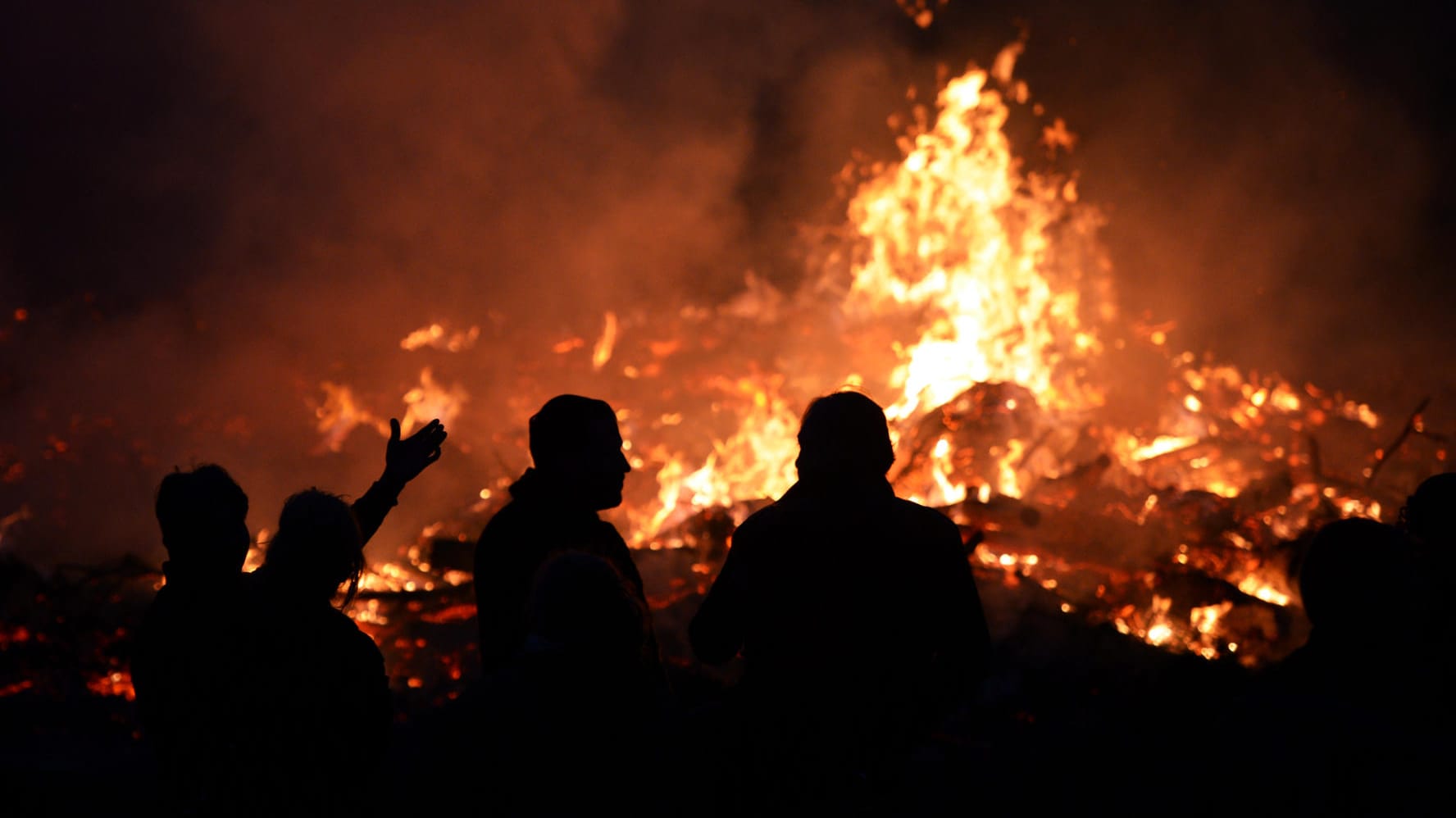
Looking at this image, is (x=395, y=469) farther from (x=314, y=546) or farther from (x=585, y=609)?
(x=585, y=609)

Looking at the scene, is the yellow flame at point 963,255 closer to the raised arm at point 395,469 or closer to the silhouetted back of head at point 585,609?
the raised arm at point 395,469

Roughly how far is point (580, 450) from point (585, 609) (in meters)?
0.81

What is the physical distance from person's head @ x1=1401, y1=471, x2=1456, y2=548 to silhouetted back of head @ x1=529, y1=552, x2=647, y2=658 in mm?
2360

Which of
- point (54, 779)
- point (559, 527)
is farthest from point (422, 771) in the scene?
point (54, 779)

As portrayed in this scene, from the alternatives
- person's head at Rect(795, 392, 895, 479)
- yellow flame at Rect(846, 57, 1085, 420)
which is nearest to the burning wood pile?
yellow flame at Rect(846, 57, 1085, 420)

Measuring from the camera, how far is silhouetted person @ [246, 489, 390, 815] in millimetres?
1947

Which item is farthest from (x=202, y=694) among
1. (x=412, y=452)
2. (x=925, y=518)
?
(x=925, y=518)

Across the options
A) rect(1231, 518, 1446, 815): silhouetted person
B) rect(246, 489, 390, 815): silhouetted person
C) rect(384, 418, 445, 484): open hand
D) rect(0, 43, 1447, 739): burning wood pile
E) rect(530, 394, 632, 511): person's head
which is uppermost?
rect(0, 43, 1447, 739): burning wood pile

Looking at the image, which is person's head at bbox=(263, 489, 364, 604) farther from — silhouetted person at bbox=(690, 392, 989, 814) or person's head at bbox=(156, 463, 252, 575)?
silhouetted person at bbox=(690, 392, 989, 814)

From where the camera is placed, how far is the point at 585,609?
178 centimetres

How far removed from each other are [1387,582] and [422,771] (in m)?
2.23

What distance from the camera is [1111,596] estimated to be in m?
6.22

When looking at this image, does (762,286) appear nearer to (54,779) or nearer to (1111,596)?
(1111,596)

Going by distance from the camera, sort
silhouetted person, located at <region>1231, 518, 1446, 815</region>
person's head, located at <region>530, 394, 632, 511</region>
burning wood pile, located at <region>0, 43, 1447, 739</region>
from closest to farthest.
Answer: silhouetted person, located at <region>1231, 518, 1446, 815</region> → person's head, located at <region>530, 394, 632, 511</region> → burning wood pile, located at <region>0, 43, 1447, 739</region>
